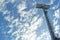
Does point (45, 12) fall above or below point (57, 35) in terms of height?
above

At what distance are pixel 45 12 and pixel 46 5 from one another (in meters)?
0.26

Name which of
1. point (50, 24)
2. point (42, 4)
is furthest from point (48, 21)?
point (42, 4)

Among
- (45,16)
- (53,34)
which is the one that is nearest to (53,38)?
(53,34)

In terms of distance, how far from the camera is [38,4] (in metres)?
7.42

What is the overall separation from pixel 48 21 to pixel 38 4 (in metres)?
0.59

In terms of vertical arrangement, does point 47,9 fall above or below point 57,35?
above

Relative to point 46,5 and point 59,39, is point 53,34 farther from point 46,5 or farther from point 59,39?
point 46,5

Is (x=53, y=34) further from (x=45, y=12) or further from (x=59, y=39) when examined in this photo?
(x=45, y=12)

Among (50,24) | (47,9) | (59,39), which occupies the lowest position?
(59,39)

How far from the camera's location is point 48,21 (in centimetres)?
725

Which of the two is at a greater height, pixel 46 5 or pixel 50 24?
pixel 46 5

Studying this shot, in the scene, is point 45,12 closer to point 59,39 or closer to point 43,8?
point 43,8

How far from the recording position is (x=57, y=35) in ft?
23.7

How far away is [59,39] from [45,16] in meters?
0.76
